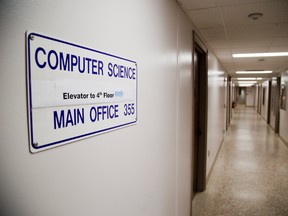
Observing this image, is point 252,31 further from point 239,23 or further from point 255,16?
point 255,16

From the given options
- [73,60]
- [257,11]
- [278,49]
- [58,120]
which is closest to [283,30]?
[257,11]

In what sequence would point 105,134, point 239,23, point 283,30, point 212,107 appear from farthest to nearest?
point 212,107
point 283,30
point 239,23
point 105,134

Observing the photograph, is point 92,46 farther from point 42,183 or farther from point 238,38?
point 238,38

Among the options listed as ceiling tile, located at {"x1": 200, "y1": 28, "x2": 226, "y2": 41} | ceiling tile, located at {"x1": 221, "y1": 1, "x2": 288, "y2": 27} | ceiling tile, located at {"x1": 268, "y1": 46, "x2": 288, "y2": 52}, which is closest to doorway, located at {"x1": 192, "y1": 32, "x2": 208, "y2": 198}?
ceiling tile, located at {"x1": 200, "y1": 28, "x2": 226, "y2": 41}

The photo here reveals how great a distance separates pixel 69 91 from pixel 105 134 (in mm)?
316

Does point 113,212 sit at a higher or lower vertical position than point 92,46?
lower

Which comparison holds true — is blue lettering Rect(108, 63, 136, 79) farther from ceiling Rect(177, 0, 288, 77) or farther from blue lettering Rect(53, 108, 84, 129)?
ceiling Rect(177, 0, 288, 77)

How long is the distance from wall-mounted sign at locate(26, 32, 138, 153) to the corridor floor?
2.78 metres

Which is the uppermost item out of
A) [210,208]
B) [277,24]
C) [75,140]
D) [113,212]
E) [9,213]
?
[277,24]

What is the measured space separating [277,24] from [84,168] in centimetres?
294

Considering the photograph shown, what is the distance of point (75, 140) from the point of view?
33.0 inches

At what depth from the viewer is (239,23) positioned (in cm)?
273

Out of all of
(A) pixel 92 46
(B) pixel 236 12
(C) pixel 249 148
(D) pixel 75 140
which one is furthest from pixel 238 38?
(C) pixel 249 148

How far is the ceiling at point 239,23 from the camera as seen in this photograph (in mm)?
2150
